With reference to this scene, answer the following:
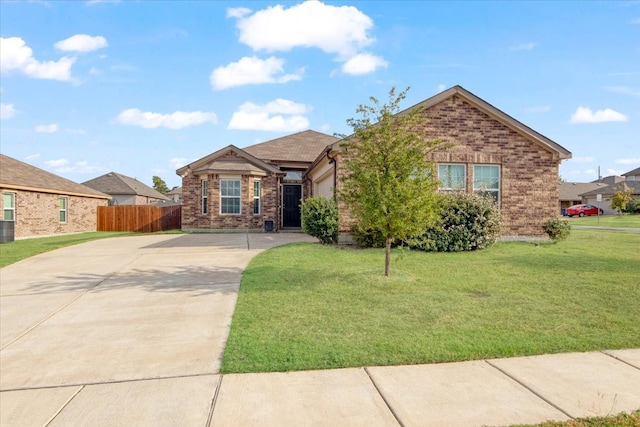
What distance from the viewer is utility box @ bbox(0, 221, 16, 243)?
16406mm

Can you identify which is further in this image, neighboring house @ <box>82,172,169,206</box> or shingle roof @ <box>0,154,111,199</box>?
neighboring house @ <box>82,172,169,206</box>

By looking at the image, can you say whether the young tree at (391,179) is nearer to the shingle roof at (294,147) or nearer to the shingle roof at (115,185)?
the shingle roof at (294,147)

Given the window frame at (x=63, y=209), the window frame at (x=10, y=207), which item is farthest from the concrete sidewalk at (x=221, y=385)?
the window frame at (x=63, y=209)

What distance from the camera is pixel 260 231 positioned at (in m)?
19.7

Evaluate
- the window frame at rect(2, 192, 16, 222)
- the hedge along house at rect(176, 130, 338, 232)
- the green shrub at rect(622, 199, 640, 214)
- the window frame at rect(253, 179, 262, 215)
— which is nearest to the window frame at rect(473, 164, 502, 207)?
the hedge along house at rect(176, 130, 338, 232)

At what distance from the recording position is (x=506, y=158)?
43.8ft

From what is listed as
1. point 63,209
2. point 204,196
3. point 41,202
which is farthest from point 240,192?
point 63,209

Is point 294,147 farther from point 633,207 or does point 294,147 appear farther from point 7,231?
point 633,207

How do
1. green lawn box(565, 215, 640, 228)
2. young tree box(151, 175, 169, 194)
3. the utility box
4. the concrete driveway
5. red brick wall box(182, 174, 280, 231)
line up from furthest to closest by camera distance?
young tree box(151, 175, 169, 194) → green lawn box(565, 215, 640, 228) → red brick wall box(182, 174, 280, 231) → the utility box → the concrete driveway

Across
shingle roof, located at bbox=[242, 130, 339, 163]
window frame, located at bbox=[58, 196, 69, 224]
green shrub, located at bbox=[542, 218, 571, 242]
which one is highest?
shingle roof, located at bbox=[242, 130, 339, 163]

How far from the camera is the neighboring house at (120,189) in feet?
123

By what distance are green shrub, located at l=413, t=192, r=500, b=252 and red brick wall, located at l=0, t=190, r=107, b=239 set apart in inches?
Answer: 758

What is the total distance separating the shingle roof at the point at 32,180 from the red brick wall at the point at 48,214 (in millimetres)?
359

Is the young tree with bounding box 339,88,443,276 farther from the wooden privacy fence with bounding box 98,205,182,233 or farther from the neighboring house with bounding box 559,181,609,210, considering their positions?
the neighboring house with bounding box 559,181,609,210
